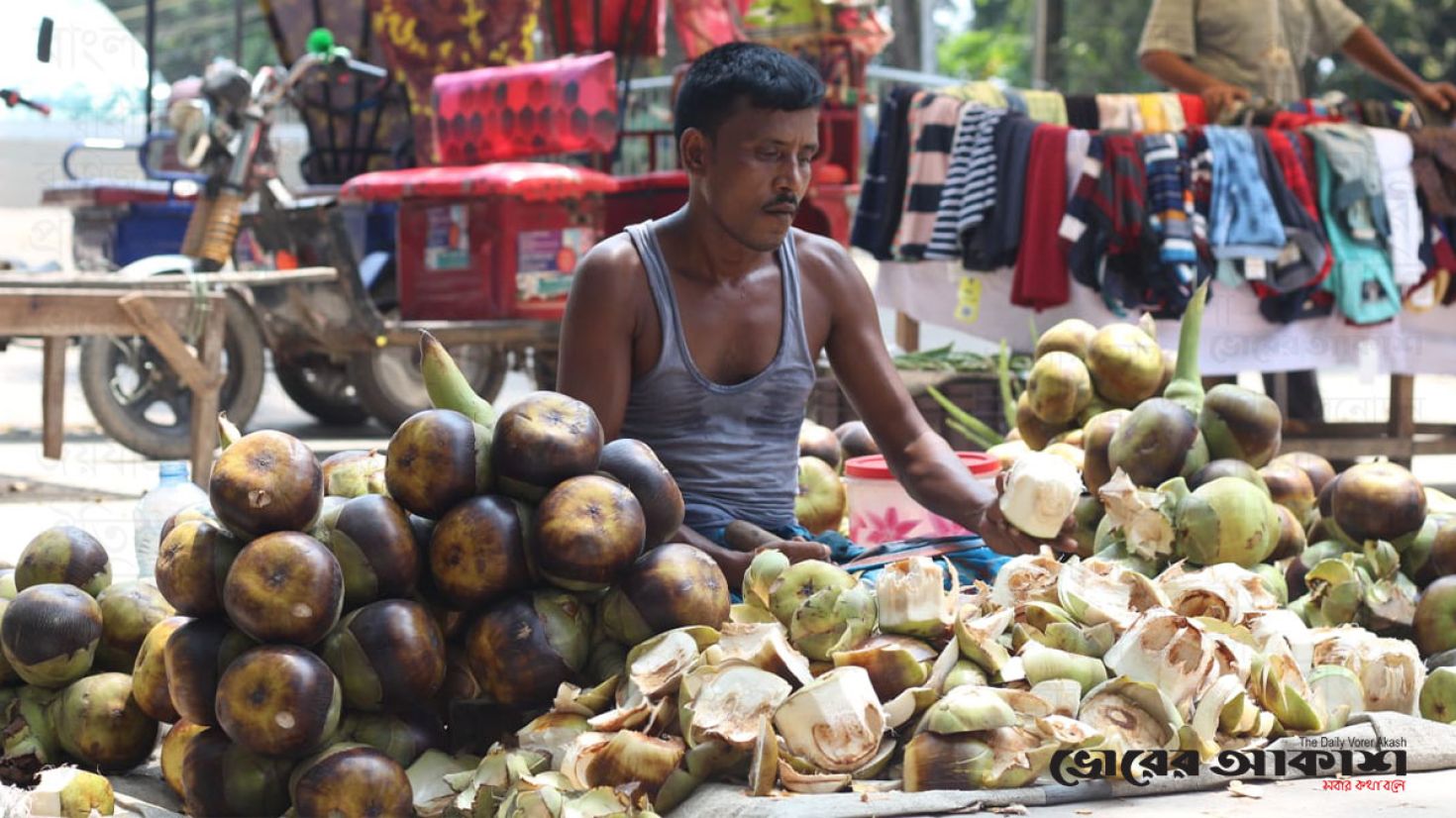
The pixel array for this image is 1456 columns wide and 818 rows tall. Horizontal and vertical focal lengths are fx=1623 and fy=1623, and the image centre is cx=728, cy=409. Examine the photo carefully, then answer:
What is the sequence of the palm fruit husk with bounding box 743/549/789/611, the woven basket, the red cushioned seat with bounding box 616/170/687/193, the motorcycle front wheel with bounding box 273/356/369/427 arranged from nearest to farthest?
the palm fruit husk with bounding box 743/549/789/611
the woven basket
the red cushioned seat with bounding box 616/170/687/193
the motorcycle front wheel with bounding box 273/356/369/427

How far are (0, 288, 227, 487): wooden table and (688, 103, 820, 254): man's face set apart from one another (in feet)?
9.68

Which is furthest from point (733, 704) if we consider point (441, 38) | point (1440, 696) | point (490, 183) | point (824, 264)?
point (441, 38)

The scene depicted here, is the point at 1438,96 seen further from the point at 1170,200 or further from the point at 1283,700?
the point at 1283,700

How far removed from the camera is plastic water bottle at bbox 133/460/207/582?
335 cm

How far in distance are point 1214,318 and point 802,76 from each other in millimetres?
3650

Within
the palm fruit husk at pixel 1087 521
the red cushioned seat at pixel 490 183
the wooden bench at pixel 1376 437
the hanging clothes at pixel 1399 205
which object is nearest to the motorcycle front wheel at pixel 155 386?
the red cushioned seat at pixel 490 183

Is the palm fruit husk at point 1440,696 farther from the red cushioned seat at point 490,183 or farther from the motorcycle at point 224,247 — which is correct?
the motorcycle at point 224,247

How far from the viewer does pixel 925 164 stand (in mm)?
6488

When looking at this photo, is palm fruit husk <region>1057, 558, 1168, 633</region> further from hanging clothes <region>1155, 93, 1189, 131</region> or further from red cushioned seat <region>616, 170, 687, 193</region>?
red cushioned seat <region>616, 170, 687, 193</region>

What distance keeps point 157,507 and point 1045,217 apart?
371cm

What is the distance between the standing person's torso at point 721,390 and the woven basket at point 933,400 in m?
2.32

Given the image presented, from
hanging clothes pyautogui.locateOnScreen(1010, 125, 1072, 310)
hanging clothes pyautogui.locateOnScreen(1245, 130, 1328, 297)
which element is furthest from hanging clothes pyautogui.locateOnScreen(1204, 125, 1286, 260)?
→ hanging clothes pyautogui.locateOnScreen(1010, 125, 1072, 310)

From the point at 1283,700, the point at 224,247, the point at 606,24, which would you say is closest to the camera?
the point at 1283,700

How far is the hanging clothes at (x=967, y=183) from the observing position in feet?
20.2
